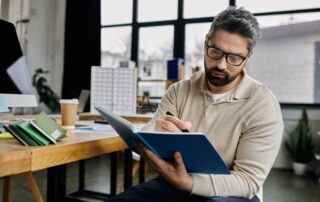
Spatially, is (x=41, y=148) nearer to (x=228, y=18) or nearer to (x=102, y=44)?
(x=228, y=18)

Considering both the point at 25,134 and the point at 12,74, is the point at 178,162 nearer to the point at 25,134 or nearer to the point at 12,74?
the point at 25,134

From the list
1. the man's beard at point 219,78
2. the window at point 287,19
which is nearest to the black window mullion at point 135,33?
the window at point 287,19

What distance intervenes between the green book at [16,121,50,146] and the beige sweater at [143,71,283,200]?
1.26ft

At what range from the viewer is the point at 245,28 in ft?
3.43

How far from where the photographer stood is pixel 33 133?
82 cm

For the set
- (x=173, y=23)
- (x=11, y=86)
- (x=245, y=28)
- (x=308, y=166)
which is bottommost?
(x=308, y=166)

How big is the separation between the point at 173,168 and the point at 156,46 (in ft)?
13.7

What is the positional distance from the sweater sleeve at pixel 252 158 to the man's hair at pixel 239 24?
0.21 metres

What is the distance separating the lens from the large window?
420 cm

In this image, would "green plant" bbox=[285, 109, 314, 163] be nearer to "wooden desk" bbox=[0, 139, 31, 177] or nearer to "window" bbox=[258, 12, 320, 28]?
"window" bbox=[258, 12, 320, 28]

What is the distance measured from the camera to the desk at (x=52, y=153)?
27.8 inches

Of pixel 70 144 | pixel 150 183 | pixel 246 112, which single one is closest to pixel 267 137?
pixel 246 112

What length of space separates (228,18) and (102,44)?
4446mm

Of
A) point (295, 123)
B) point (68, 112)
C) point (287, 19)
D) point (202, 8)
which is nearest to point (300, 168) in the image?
point (295, 123)
